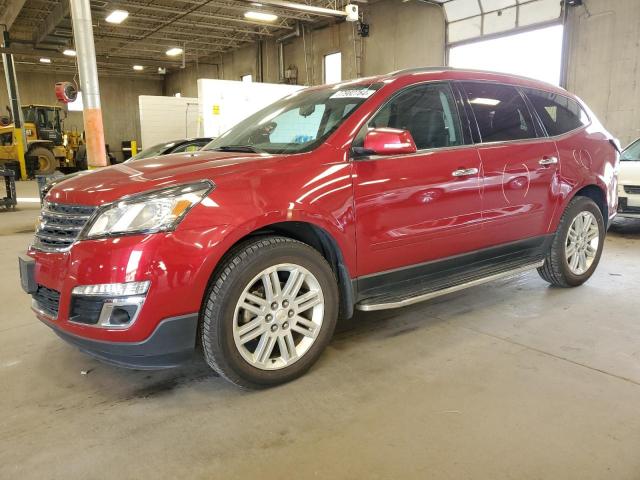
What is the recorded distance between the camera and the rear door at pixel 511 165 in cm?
303

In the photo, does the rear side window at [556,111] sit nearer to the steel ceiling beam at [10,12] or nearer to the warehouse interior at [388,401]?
the warehouse interior at [388,401]

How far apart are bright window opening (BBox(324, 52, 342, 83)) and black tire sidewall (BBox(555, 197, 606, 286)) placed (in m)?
12.8

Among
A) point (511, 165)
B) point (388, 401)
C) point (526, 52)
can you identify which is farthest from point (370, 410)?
point (526, 52)

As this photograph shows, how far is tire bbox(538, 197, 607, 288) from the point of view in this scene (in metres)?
3.61

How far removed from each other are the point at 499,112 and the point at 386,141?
1196 mm

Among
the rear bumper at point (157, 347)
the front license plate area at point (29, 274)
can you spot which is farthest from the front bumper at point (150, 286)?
the front license plate area at point (29, 274)

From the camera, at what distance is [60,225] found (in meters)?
2.18

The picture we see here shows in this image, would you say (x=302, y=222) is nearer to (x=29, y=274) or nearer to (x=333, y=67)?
(x=29, y=274)

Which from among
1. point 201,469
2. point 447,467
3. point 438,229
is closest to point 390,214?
point 438,229

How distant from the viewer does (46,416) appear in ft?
6.93

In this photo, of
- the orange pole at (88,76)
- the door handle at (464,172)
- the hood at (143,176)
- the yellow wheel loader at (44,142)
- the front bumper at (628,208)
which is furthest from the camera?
the yellow wheel loader at (44,142)

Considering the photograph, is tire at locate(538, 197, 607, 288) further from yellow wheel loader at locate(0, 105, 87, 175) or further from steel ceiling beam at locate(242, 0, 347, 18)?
yellow wheel loader at locate(0, 105, 87, 175)

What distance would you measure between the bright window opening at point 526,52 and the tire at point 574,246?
676 centimetres

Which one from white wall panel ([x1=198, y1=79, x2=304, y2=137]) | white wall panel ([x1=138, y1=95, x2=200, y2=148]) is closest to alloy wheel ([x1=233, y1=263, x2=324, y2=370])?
white wall panel ([x1=198, y1=79, x2=304, y2=137])
